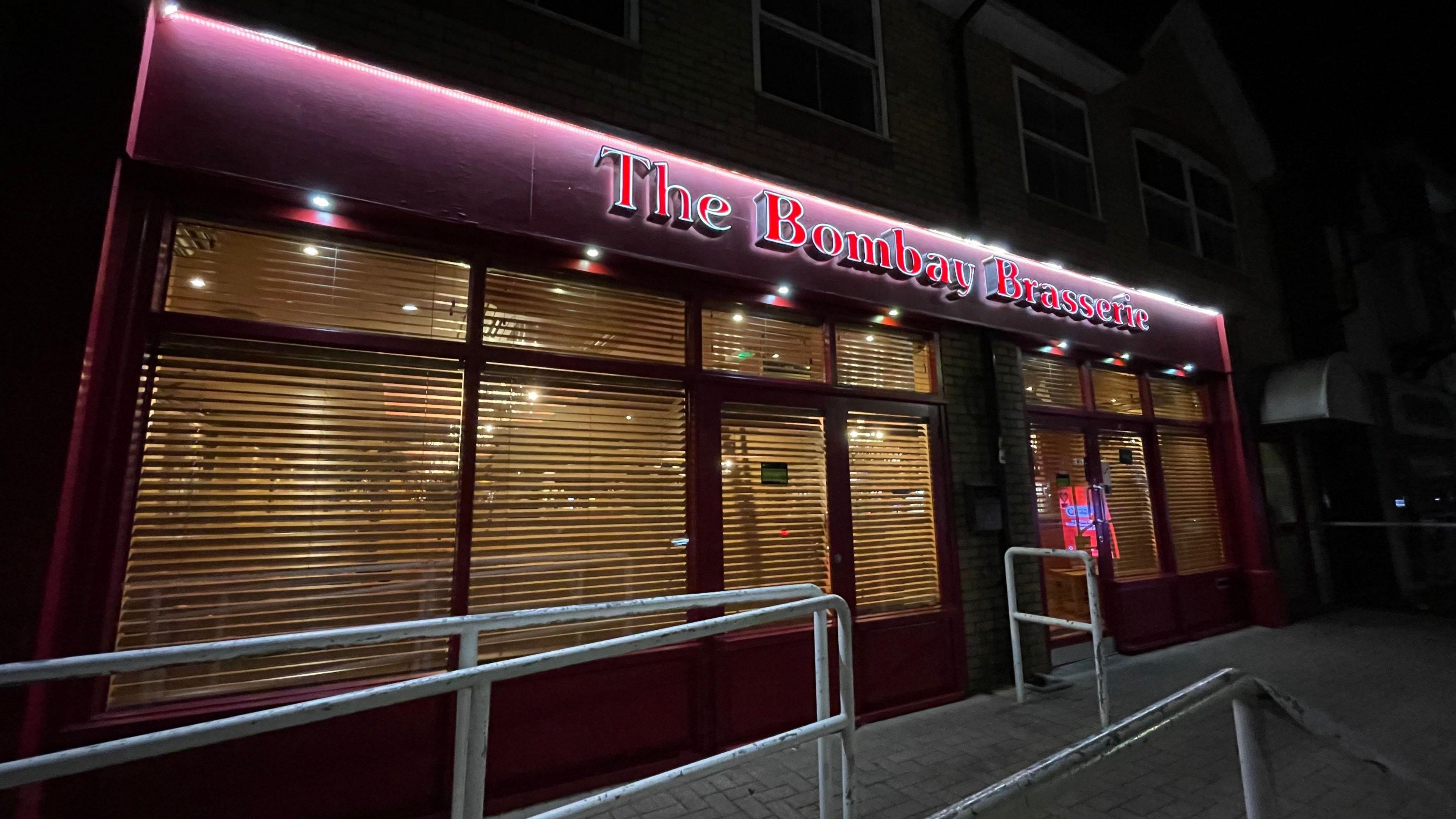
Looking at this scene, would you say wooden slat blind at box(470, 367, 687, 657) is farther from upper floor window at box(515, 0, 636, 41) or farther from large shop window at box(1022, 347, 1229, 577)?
large shop window at box(1022, 347, 1229, 577)

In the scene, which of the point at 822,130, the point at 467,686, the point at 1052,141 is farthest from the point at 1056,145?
the point at 467,686

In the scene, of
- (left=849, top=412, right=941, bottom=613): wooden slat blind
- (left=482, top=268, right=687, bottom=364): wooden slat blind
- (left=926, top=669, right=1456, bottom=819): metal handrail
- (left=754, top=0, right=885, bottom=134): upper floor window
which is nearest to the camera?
(left=926, top=669, right=1456, bottom=819): metal handrail

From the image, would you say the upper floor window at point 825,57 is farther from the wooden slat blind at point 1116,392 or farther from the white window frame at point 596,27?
the wooden slat blind at point 1116,392

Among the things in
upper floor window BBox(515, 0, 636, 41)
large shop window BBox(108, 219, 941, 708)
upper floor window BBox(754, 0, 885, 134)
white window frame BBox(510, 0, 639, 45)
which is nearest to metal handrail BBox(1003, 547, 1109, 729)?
large shop window BBox(108, 219, 941, 708)

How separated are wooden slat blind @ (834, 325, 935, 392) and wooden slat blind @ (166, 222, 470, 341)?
3032mm

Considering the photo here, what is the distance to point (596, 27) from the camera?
4723mm

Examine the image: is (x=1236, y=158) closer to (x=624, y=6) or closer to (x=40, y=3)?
(x=624, y=6)

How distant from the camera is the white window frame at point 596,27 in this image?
4289 millimetres

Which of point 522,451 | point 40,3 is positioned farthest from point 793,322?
point 40,3

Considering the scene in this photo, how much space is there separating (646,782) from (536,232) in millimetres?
3251

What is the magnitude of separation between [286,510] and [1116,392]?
8.29m

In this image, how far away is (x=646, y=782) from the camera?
6.27 ft

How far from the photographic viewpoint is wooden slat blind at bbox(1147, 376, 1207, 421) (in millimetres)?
7910

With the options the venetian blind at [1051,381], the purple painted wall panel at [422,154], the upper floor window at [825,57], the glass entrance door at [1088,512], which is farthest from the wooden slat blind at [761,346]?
the glass entrance door at [1088,512]
